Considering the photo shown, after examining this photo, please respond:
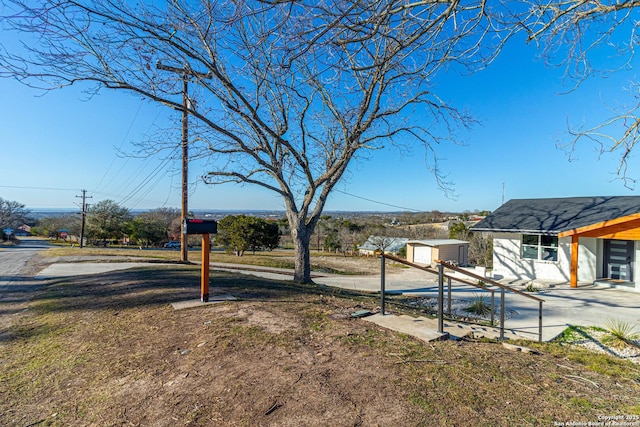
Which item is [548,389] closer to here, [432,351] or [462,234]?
[432,351]

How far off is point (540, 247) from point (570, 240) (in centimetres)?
111

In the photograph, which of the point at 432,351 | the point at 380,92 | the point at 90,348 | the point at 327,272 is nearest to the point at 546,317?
the point at 432,351

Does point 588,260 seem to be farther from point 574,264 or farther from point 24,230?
point 24,230

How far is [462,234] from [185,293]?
2661cm

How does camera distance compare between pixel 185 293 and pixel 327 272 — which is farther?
pixel 327 272

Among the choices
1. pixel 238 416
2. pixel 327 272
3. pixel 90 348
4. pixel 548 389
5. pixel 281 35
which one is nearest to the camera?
pixel 238 416

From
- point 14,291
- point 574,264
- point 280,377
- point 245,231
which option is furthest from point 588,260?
point 245,231

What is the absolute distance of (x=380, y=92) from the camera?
765cm

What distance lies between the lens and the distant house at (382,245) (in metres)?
32.8

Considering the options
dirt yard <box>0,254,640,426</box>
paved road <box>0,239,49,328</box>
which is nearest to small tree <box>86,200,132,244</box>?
paved road <box>0,239,49,328</box>

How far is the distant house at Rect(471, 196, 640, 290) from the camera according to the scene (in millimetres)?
11734

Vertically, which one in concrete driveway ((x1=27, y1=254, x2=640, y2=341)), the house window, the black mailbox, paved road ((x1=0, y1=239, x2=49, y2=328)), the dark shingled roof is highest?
the dark shingled roof

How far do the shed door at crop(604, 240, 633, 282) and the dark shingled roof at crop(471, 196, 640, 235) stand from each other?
115cm

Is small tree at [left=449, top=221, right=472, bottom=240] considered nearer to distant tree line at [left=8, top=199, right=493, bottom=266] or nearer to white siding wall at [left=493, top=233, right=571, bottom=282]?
distant tree line at [left=8, top=199, right=493, bottom=266]
